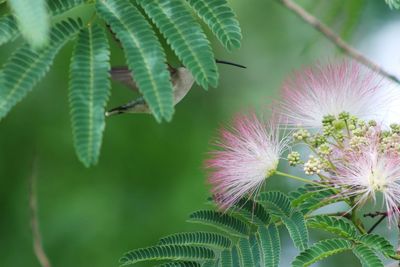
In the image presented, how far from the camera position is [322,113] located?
7.63 feet

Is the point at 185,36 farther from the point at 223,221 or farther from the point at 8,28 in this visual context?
the point at 223,221

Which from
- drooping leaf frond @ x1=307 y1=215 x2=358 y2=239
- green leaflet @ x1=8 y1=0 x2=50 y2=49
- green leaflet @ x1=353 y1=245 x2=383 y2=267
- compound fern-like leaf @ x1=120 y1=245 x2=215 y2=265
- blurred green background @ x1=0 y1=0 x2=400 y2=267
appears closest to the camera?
green leaflet @ x1=8 y1=0 x2=50 y2=49

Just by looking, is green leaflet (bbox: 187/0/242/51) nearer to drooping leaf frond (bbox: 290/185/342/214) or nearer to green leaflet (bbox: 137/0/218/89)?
green leaflet (bbox: 137/0/218/89)

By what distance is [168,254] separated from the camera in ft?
7.16

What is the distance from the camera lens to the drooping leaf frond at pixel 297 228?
6.86 ft

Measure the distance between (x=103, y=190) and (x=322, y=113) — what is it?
2445mm

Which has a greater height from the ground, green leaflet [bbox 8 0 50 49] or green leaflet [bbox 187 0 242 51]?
green leaflet [bbox 8 0 50 49]

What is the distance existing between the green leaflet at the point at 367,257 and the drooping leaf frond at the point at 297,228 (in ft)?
0.46

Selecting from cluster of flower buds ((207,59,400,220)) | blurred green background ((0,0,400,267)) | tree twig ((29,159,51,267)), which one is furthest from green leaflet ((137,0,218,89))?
blurred green background ((0,0,400,267))

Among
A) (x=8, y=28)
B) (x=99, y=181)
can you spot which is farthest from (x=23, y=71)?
(x=99, y=181)

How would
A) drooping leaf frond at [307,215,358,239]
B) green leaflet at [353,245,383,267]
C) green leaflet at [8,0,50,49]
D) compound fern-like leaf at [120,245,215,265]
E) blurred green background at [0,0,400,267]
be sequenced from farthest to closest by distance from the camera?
blurred green background at [0,0,400,267] < compound fern-like leaf at [120,245,215,265] < drooping leaf frond at [307,215,358,239] < green leaflet at [353,245,383,267] < green leaflet at [8,0,50,49]

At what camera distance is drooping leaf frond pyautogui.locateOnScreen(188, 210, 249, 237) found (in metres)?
2.25

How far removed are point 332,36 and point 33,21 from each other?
88cm

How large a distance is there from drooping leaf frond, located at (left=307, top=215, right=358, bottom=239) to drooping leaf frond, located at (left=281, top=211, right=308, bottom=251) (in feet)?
0.12
